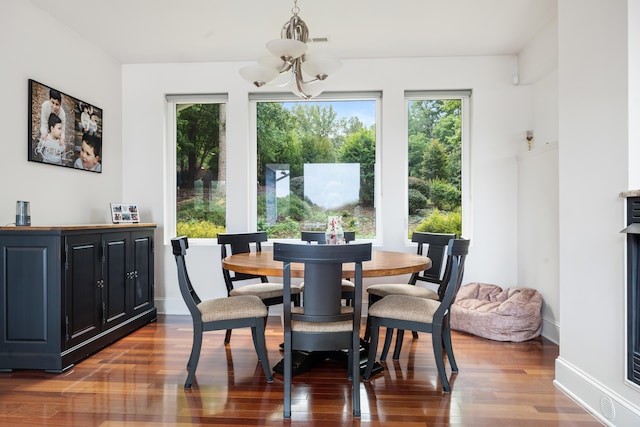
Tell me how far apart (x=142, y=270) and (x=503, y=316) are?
340 cm

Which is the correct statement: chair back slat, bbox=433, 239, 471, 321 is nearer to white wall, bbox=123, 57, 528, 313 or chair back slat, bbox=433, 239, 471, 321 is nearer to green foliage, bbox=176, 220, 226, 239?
white wall, bbox=123, 57, 528, 313

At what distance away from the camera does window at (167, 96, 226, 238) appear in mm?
4254

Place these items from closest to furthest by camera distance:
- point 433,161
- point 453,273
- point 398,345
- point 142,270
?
point 453,273 → point 398,345 → point 142,270 → point 433,161

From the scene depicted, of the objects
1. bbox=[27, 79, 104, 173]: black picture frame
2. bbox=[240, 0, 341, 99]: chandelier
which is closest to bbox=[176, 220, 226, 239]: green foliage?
bbox=[27, 79, 104, 173]: black picture frame

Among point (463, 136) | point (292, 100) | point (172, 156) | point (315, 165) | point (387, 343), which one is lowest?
point (387, 343)

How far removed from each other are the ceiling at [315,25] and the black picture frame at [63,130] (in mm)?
692

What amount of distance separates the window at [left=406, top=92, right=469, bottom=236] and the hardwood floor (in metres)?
1.60

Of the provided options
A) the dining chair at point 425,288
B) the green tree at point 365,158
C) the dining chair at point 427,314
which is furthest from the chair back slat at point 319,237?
the dining chair at point 427,314

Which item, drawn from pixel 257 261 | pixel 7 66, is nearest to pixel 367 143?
pixel 257 261

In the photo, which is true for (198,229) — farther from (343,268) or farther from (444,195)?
(444,195)

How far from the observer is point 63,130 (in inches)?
129

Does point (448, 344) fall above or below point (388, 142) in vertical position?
below

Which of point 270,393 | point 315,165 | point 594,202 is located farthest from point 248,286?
point 594,202

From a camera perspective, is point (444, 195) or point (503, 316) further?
point (444, 195)
